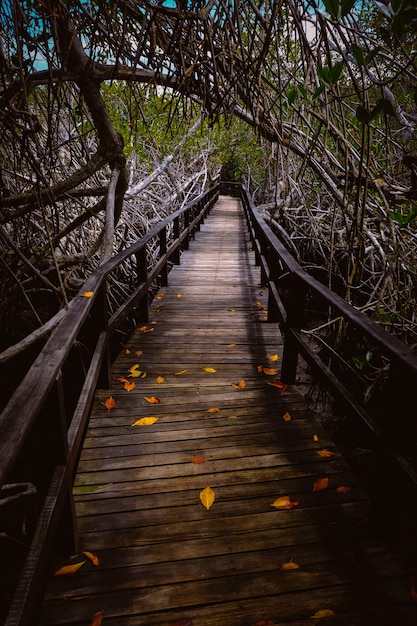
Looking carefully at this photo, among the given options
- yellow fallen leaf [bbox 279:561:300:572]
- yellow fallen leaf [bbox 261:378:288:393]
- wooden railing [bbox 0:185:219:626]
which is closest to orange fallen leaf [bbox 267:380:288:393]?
yellow fallen leaf [bbox 261:378:288:393]

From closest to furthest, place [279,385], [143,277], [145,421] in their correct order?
[145,421], [279,385], [143,277]

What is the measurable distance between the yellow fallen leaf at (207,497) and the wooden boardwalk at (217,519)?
0.08 feet

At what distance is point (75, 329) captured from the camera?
1986 mm

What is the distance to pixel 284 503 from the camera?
213 cm

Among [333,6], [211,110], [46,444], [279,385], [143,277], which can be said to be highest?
[333,6]

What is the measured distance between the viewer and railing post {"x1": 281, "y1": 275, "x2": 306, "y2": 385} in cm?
314

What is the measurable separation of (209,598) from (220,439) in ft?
3.52

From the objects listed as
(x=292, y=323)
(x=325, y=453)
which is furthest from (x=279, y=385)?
(x=325, y=453)

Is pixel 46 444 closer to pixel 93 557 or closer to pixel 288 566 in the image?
pixel 93 557

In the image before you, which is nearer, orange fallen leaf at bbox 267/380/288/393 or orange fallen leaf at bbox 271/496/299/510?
orange fallen leaf at bbox 271/496/299/510

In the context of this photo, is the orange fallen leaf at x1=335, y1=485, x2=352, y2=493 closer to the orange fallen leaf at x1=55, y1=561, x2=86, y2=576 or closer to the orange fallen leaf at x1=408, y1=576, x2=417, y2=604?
the orange fallen leaf at x1=408, y1=576, x2=417, y2=604

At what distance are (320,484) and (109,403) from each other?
161 cm

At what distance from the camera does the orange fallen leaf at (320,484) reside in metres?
2.23

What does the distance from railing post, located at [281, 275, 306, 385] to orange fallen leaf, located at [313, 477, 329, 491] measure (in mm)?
1087
